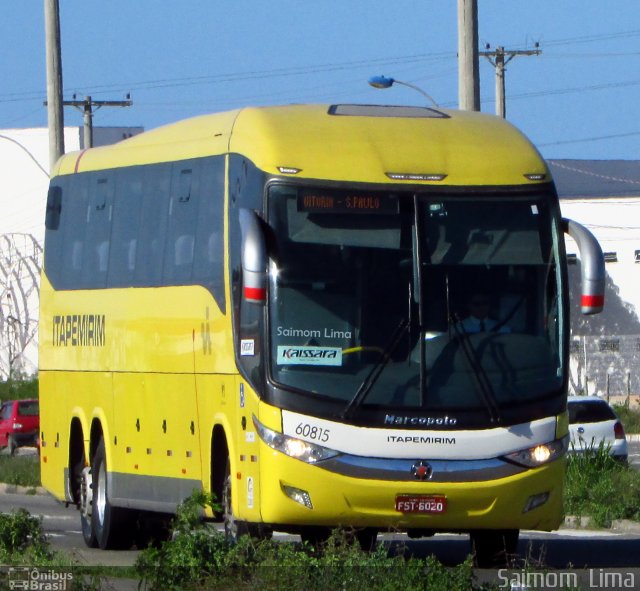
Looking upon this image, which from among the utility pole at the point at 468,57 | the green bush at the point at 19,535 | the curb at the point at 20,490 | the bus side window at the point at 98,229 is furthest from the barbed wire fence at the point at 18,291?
the green bush at the point at 19,535

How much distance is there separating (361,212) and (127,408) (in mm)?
4363

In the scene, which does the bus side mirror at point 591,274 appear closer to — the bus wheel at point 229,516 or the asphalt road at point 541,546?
the asphalt road at point 541,546

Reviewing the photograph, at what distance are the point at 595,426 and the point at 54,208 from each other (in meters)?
9.74

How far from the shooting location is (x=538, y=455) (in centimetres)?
1223

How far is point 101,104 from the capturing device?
55219mm

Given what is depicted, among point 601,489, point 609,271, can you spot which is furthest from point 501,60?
point 601,489

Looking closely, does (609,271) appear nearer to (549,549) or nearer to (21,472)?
(21,472)

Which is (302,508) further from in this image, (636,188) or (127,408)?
(636,188)

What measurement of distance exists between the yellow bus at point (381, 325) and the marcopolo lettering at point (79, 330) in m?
2.65

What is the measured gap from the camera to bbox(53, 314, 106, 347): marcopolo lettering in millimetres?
16422

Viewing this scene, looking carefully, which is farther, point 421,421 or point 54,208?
point 54,208

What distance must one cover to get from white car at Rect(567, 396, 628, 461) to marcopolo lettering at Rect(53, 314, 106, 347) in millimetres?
8902

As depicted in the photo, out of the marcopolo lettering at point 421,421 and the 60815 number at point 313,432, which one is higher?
the marcopolo lettering at point 421,421

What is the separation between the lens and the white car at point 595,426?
77.7 feet
